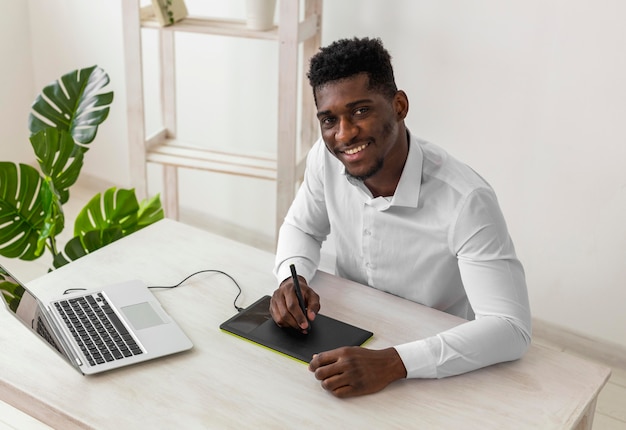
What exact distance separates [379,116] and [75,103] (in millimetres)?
1319

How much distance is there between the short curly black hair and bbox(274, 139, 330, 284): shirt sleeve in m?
0.28

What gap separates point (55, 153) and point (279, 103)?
80 centimetres

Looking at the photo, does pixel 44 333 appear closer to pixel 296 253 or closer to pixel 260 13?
pixel 296 253

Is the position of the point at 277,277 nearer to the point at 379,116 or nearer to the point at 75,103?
the point at 379,116

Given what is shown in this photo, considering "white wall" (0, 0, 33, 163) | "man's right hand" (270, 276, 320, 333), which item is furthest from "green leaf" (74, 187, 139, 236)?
"white wall" (0, 0, 33, 163)

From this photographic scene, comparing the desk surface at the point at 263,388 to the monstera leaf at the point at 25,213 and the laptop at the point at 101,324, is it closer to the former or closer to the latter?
the laptop at the point at 101,324

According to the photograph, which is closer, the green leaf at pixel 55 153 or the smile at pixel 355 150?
the smile at pixel 355 150

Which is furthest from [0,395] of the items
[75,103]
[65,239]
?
[65,239]

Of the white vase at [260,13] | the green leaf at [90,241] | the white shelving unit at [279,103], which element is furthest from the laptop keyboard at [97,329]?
the white vase at [260,13]

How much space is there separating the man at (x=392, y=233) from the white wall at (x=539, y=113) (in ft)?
3.26

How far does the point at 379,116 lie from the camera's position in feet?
5.76

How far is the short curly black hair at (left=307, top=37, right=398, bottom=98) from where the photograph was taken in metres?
1.73

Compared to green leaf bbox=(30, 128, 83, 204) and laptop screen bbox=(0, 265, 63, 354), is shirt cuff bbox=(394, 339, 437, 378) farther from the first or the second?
green leaf bbox=(30, 128, 83, 204)

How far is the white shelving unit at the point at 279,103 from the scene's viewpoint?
9.38ft
